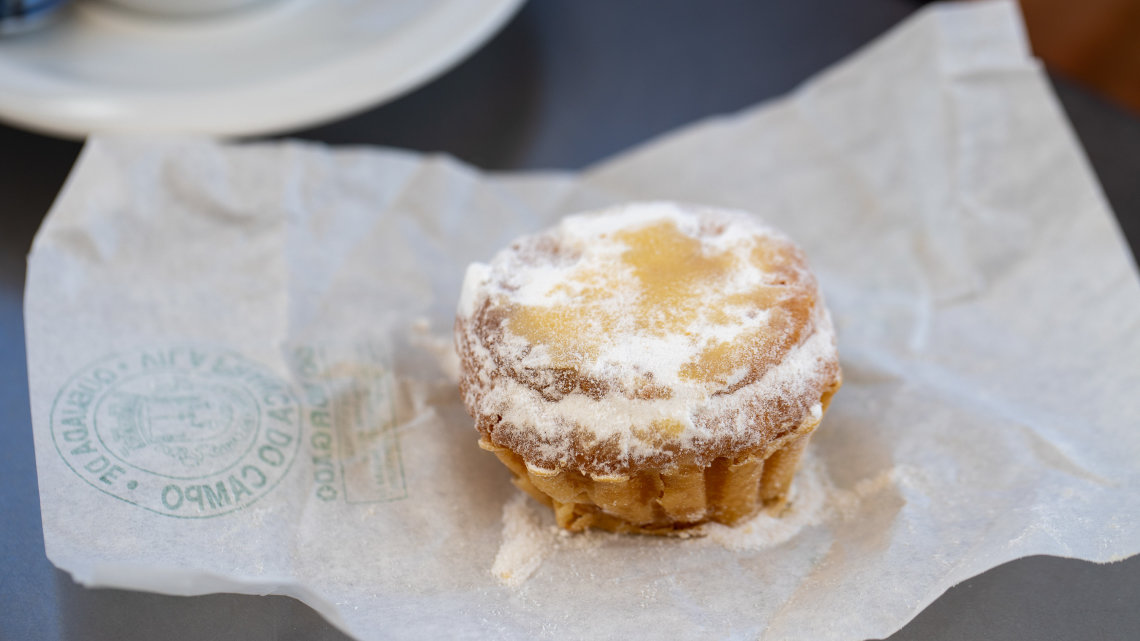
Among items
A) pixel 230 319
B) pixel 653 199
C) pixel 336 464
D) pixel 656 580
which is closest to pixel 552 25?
pixel 653 199

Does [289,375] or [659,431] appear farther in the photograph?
[289,375]

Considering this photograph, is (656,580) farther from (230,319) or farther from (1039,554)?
(230,319)

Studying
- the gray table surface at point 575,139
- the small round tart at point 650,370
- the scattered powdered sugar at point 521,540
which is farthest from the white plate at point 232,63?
the scattered powdered sugar at point 521,540

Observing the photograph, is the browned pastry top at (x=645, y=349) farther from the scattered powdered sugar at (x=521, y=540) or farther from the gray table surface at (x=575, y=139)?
the gray table surface at (x=575, y=139)

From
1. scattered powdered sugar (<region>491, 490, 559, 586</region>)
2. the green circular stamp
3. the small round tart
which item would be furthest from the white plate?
scattered powdered sugar (<region>491, 490, 559, 586</region>)

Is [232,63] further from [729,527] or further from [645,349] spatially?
[729,527]

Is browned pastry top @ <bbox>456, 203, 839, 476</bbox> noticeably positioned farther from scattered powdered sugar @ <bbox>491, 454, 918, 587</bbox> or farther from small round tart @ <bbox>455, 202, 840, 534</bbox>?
scattered powdered sugar @ <bbox>491, 454, 918, 587</bbox>
